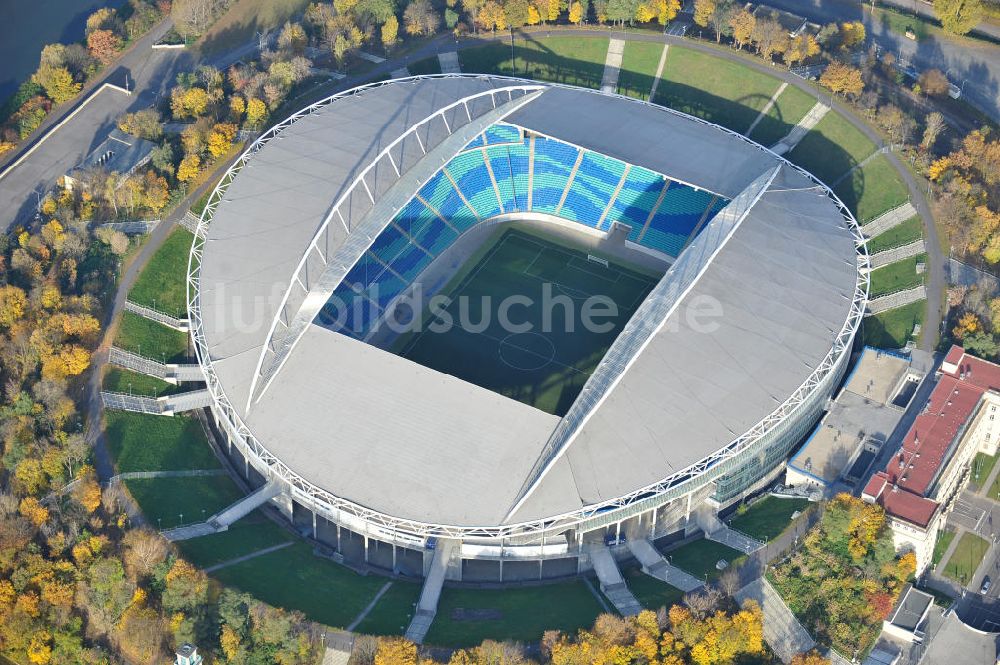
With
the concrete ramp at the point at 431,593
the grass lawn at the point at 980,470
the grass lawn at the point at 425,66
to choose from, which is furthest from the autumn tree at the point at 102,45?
the grass lawn at the point at 980,470

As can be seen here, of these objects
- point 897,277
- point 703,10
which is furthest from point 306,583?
point 703,10

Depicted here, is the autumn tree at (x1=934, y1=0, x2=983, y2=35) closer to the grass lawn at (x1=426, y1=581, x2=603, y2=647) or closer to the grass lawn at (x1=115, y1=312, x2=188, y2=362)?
the grass lawn at (x1=426, y1=581, x2=603, y2=647)

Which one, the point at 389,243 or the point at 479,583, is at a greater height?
the point at 389,243

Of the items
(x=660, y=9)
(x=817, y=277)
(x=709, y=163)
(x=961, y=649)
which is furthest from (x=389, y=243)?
(x=961, y=649)

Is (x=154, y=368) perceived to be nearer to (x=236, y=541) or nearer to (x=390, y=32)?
(x=236, y=541)

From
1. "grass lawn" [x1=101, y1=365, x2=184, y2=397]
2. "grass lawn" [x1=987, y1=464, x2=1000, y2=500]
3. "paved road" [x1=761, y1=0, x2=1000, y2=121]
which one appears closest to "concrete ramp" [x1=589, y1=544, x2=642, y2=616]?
"grass lawn" [x1=987, y1=464, x2=1000, y2=500]

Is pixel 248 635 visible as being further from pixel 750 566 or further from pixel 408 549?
pixel 750 566
